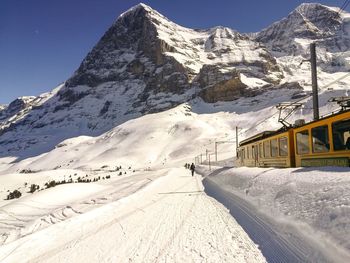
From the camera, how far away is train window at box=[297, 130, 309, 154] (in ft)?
50.4

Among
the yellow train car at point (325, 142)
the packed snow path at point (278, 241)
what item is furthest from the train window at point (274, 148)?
the packed snow path at point (278, 241)

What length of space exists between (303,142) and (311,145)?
981 millimetres

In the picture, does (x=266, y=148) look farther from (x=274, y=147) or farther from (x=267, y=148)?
Result: (x=274, y=147)

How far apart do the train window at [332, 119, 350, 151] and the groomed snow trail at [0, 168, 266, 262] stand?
4.82 m

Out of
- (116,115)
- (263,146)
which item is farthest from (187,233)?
(116,115)

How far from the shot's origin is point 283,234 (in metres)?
7.21

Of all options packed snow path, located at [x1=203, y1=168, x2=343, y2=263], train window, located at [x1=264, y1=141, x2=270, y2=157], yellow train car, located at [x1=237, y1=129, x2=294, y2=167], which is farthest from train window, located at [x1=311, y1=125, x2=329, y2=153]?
train window, located at [x1=264, y1=141, x2=270, y2=157]

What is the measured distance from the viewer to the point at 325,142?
13430 millimetres

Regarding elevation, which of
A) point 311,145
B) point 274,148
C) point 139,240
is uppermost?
point 274,148

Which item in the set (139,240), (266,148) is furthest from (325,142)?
(139,240)

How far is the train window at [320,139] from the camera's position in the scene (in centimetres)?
1332

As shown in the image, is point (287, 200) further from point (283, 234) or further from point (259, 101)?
point (259, 101)

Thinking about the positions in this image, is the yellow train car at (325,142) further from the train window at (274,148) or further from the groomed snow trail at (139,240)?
the groomed snow trail at (139,240)

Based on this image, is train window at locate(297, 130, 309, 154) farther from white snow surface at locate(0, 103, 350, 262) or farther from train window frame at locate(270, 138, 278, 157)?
white snow surface at locate(0, 103, 350, 262)
